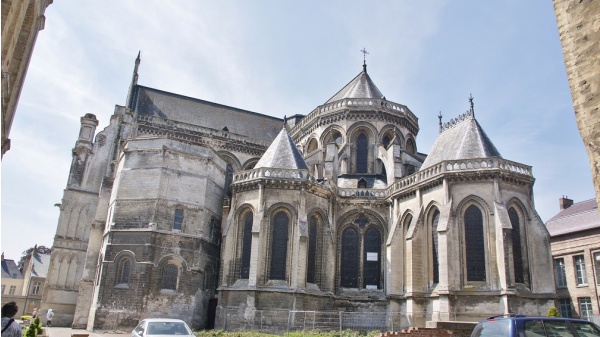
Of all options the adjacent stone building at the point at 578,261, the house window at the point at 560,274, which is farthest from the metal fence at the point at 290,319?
the house window at the point at 560,274

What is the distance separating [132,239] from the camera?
22.7 metres

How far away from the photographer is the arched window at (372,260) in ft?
82.4

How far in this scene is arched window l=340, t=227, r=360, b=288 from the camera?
83.1 feet

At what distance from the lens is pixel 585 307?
28188 millimetres

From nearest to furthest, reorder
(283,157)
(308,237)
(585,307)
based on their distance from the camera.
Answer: (308,237) < (283,157) < (585,307)

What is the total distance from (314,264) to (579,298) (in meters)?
16.7

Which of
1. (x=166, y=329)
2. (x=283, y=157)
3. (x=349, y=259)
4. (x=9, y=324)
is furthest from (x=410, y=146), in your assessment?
(x=9, y=324)

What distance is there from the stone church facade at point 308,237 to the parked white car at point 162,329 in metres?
9.82

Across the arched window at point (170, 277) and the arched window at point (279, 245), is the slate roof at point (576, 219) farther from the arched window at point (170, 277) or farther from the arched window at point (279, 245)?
the arched window at point (170, 277)

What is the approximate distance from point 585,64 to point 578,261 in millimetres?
27946

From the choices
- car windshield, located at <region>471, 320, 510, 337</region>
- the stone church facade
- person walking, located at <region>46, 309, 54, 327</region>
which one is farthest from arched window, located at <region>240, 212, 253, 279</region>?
car windshield, located at <region>471, 320, 510, 337</region>

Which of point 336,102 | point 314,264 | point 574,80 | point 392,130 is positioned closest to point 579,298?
point 392,130

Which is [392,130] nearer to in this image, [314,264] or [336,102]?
[336,102]

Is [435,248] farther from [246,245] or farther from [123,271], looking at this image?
[123,271]
